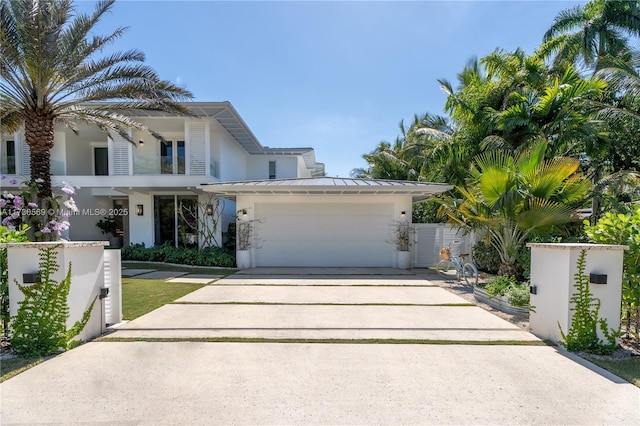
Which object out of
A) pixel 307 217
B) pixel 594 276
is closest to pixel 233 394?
pixel 594 276

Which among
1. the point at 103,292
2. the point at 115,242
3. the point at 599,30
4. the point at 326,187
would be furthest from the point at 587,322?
the point at 115,242

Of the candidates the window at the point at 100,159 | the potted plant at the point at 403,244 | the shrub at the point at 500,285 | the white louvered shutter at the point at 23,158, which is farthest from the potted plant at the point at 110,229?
the shrub at the point at 500,285

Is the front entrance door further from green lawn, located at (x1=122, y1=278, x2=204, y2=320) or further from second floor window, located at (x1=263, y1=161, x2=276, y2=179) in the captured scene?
second floor window, located at (x1=263, y1=161, x2=276, y2=179)

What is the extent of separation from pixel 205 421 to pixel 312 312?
3.35 m

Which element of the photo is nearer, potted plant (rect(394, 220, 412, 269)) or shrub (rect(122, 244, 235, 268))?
potted plant (rect(394, 220, 412, 269))

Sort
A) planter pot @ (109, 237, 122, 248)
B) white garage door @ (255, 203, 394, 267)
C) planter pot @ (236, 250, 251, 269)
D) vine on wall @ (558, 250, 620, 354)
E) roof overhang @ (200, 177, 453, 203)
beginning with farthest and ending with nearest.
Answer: planter pot @ (109, 237, 122, 248)
white garage door @ (255, 203, 394, 267)
planter pot @ (236, 250, 251, 269)
roof overhang @ (200, 177, 453, 203)
vine on wall @ (558, 250, 620, 354)

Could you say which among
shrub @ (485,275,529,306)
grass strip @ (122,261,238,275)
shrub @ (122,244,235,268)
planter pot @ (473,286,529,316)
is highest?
shrub @ (485,275,529,306)

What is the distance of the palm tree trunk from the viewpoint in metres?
8.08

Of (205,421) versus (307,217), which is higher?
(307,217)

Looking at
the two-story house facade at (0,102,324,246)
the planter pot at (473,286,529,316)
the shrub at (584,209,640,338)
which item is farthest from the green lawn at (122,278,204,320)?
the shrub at (584,209,640,338)

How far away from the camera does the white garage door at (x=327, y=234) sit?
11.7 meters

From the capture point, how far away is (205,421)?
8.48 feet

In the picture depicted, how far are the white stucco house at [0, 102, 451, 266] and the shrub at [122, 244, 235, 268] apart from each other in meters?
0.87

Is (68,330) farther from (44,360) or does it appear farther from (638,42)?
(638,42)
